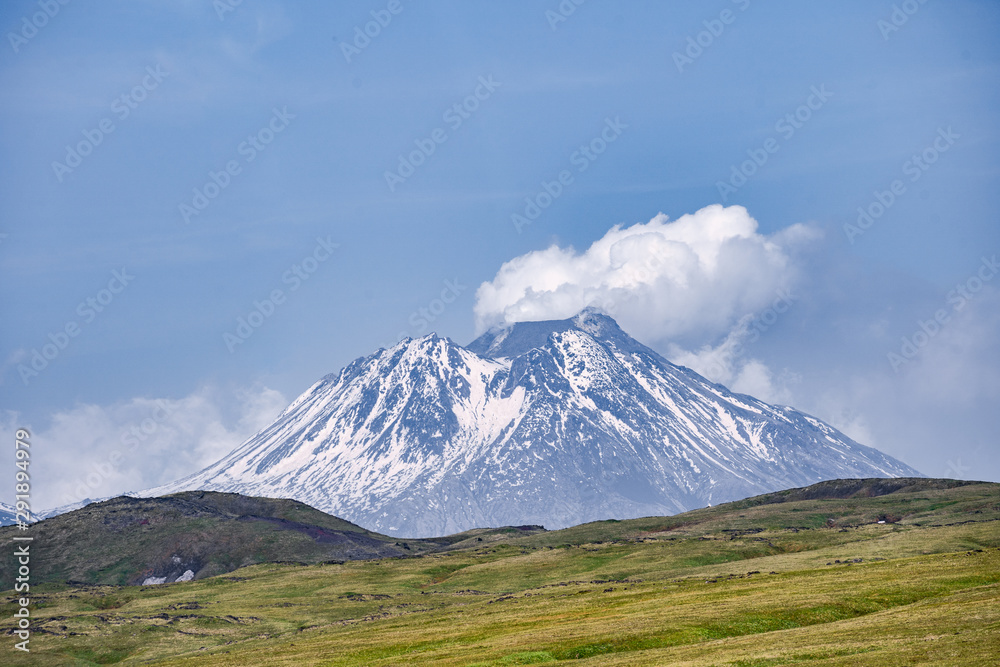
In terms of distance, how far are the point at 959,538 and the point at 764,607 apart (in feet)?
274

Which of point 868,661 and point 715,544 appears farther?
point 715,544

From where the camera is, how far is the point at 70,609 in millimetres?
161000

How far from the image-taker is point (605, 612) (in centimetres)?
10475

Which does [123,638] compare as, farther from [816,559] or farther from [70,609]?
[816,559]

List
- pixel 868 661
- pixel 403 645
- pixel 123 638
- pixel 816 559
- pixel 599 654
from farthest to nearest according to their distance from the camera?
1. pixel 816 559
2. pixel 123 638
3. pixel 403 645
4. pixel 599 654
5. pixel 868 661

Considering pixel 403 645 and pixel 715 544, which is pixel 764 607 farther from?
pixel 715 544

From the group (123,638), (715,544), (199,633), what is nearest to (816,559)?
(715,544)

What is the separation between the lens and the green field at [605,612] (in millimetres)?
65125

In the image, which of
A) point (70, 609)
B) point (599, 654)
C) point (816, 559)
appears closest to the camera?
A: point (599, 654)

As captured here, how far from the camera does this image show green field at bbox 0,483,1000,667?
214ft

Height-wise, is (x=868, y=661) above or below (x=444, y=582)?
below

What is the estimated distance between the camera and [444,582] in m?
188

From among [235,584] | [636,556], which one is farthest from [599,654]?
[235,584]

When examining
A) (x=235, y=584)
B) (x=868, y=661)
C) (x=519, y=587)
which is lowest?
(x=868, y=661)
